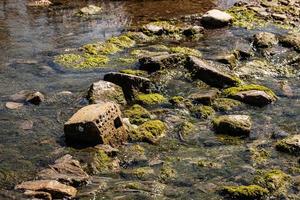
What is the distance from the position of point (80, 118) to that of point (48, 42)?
864 centimetres

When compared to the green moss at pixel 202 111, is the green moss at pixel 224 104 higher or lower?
higher

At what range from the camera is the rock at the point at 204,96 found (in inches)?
559

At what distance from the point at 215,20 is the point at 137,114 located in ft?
33.1

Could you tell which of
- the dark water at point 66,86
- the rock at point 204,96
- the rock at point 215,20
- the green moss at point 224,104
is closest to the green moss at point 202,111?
the green moss at point 224,104

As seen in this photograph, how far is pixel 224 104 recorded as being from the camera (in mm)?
14062

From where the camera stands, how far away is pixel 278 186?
9.96 metres

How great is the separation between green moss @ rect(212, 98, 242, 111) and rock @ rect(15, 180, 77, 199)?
5.84 metres

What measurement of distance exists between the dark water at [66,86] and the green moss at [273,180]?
310mm

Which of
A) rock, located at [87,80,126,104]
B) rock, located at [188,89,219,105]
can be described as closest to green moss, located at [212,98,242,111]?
rock, located at [188,89,219,105]

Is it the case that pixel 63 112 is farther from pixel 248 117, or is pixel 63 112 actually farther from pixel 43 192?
pixel 248 117

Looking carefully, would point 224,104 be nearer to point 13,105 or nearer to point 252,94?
point 252,94

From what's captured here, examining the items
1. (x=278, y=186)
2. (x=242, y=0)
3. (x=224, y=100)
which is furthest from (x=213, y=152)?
(x=242, y=0)

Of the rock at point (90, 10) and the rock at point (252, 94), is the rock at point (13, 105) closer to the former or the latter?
the rock at point (252, 94)

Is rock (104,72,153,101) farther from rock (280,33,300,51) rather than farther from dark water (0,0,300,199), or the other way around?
rock (280,33,300,51)
